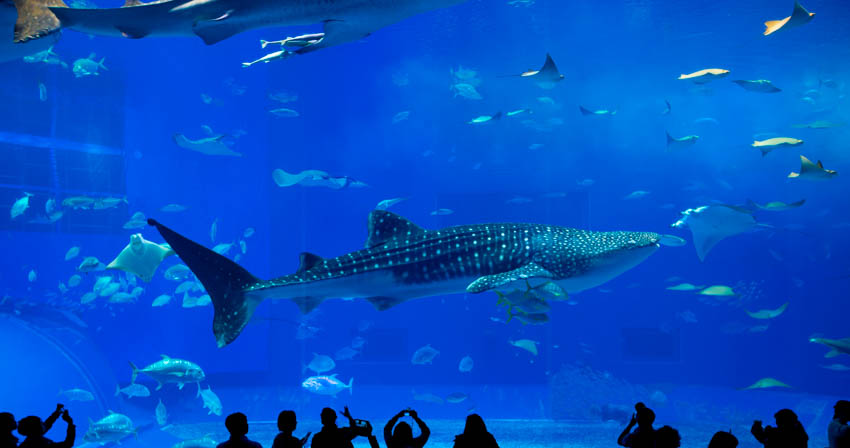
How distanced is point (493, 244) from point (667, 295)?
18289 mm

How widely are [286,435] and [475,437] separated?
0.90 m

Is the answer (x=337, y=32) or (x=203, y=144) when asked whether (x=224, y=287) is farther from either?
(x=203, y=144)

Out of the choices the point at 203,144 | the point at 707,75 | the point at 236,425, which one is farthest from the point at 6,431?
the point at 203,144

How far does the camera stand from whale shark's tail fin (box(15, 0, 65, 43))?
10.5ft

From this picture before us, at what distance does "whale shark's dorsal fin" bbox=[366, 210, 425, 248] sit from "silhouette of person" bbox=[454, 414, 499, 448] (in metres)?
2.12

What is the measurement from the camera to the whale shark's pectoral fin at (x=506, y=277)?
3697 millimetres

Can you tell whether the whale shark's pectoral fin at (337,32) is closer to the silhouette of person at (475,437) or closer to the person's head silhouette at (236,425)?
the person's head silhouette at (236,425)

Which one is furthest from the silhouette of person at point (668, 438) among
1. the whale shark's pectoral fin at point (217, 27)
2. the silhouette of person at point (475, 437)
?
the whale shark's pectoral fin at point (217, 27)

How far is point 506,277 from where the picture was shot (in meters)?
3.78

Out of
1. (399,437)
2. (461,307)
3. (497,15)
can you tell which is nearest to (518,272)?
(399,437)

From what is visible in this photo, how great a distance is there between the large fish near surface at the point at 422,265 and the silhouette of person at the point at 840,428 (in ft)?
5.05

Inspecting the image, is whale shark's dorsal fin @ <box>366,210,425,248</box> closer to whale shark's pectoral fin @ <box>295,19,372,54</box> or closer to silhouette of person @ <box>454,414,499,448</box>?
whale shark's pectoral fin @ <box>295,19,372,54</box>

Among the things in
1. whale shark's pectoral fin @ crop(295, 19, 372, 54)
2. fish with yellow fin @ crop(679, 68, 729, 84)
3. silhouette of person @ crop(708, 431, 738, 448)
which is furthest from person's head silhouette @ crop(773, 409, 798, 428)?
fish with yellow fin @ crop(679, 68, 729, 84)

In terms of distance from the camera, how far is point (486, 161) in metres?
20.7
